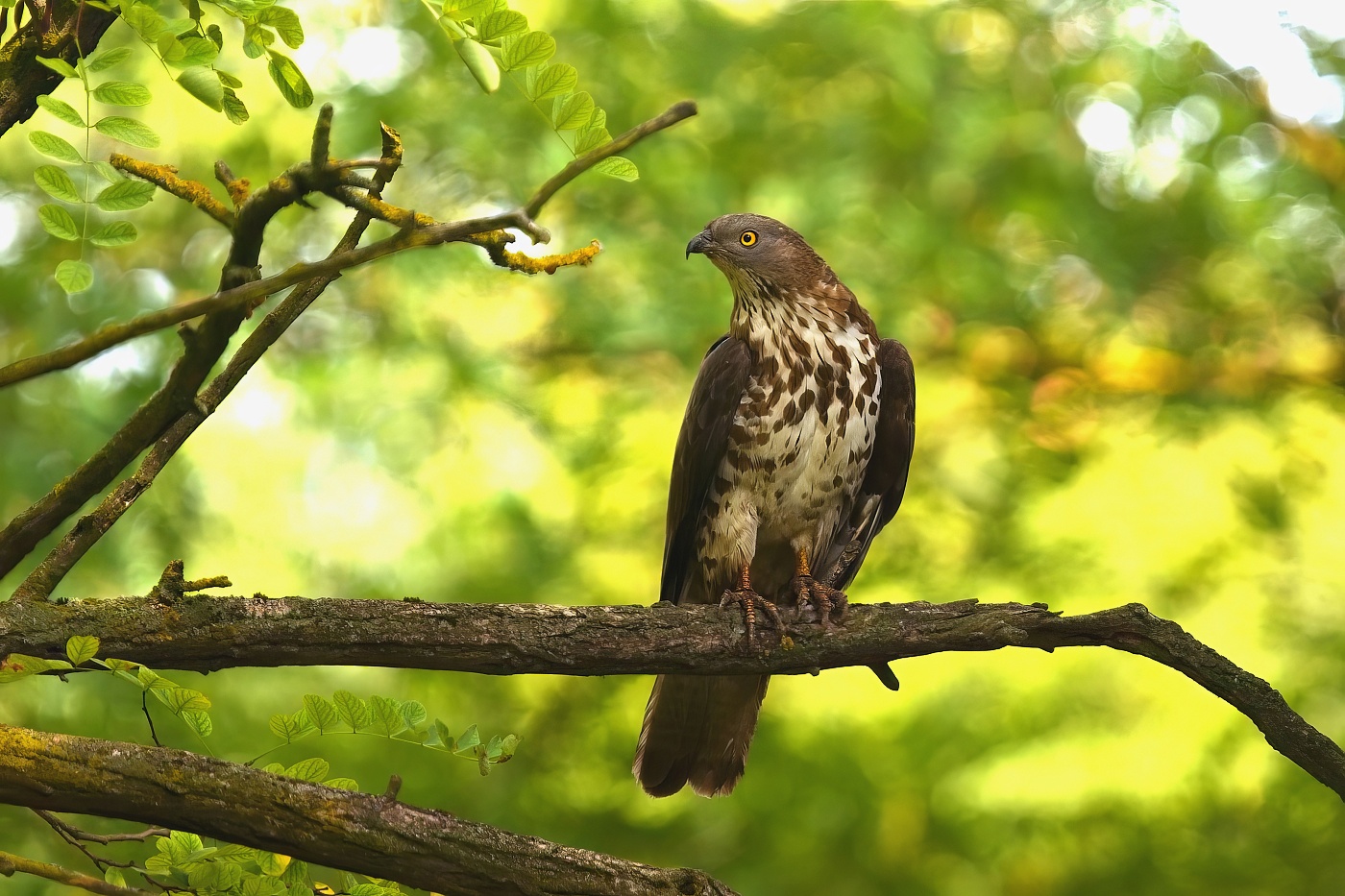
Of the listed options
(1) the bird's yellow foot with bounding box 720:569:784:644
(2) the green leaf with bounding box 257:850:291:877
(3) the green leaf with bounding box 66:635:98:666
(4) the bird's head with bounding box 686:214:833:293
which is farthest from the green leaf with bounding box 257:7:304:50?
(4) the bird's head with bounding box 686:214:833:293

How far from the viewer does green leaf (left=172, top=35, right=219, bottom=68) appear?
1.89 metres

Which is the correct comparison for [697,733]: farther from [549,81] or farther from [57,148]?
[57,148]

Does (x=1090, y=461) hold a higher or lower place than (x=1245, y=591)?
higher

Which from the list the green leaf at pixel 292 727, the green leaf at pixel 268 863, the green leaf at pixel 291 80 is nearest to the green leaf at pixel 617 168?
the green leaf at pixel 291 80

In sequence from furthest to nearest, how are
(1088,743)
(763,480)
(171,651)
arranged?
(1088,743)
(763,480)
(171,651)

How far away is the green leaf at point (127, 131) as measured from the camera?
197 centimetres

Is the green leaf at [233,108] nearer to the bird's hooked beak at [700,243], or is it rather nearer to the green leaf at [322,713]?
the green leaf at [322,713]

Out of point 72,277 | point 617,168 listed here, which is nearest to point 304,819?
point 72,277

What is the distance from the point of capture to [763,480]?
14.4 ft

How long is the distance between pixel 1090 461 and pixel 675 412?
238 cm

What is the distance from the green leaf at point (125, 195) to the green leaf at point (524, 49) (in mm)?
588

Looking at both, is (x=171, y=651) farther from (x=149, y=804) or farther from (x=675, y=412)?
(x=675, y=412)

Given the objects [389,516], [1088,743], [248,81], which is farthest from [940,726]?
[248,81]

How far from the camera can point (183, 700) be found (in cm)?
217
